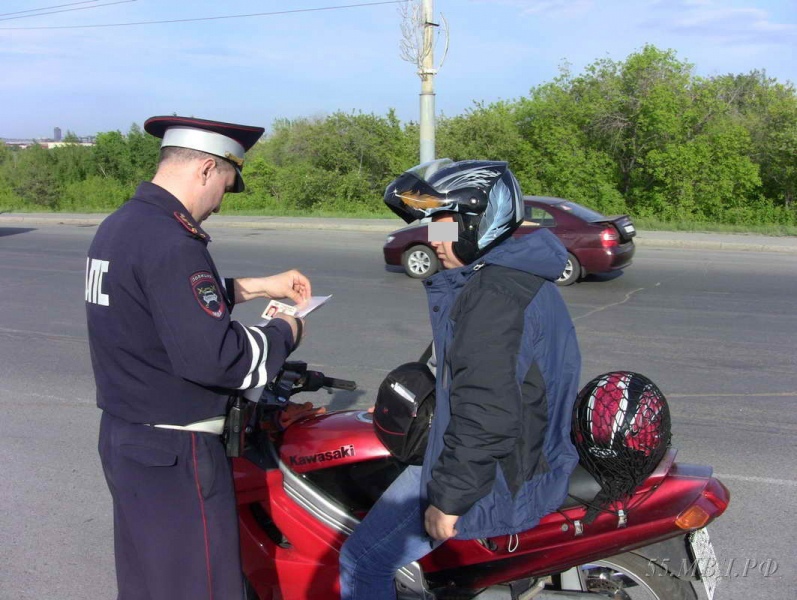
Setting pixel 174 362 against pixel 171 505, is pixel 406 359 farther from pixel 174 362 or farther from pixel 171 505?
pixel 174 362

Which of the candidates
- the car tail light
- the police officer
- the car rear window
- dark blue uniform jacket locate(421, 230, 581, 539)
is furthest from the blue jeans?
the car rear window

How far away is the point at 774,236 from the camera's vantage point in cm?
1989

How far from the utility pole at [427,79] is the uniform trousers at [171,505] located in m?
17.6

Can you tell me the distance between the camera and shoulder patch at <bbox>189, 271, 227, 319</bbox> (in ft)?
6.72

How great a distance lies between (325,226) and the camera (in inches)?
899

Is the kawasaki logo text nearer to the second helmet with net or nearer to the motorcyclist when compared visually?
the motorcyclist

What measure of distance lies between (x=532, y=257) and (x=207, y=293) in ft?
2.92

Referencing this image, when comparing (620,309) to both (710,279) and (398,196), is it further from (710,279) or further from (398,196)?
(398,196)

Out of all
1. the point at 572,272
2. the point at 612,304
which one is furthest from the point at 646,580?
the point at 572,272

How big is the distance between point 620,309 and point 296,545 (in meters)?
8.03

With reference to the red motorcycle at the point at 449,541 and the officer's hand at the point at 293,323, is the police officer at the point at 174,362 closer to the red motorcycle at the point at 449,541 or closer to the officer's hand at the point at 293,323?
the officer's hand at the point at 293,323

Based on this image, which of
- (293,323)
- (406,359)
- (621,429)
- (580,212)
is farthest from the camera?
(580,212)

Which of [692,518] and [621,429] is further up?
[621,429]

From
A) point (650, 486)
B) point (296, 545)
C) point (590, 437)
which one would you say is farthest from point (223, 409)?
point (650, 486)
